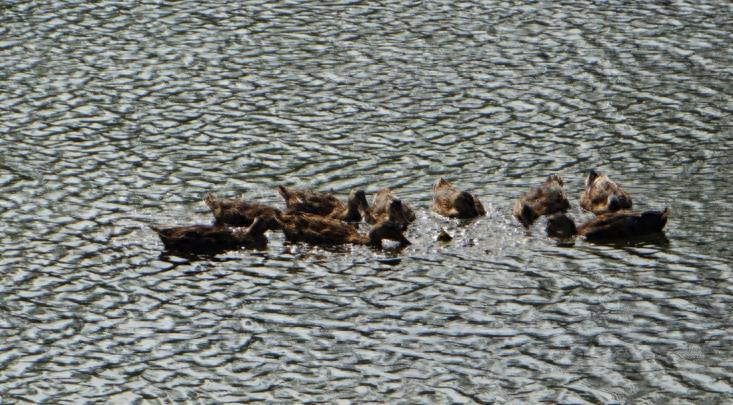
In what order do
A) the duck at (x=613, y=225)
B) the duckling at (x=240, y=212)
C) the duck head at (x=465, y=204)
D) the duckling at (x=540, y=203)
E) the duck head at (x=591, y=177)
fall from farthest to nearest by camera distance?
1. the duck head at (x=591, y=177)
2. the duckling at (x=240, y=212)
3. the duck head at (x=465, y=204)
4. the duckling at (x=540, y=203)
5. the duck at (x=613, y=225)

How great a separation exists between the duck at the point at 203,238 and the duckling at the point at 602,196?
15.1ft

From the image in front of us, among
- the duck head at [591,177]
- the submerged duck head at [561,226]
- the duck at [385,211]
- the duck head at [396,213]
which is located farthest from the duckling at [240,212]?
the duck head at [591,177]

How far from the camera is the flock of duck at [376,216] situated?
1812cm

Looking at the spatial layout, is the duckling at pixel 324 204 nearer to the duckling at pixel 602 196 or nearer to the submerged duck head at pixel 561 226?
the submerged duck head at pixel 561 226

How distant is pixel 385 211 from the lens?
18500 mm

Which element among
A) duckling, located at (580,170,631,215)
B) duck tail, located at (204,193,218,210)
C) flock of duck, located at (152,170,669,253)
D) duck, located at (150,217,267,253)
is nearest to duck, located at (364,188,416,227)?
flock of duck, located at (152,170,669,253)

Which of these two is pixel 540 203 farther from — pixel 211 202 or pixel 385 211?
pixel 211 202

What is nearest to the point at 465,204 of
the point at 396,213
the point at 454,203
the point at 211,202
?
the point at 454,203

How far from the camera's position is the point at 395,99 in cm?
2433

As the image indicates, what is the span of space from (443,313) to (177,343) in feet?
10.1

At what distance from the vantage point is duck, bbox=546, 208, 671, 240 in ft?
59.2

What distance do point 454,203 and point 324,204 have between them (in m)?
1.89

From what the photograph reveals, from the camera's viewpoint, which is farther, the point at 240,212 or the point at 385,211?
A: the point at 240,212

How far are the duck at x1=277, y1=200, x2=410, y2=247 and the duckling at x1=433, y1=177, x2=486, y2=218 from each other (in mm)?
733
